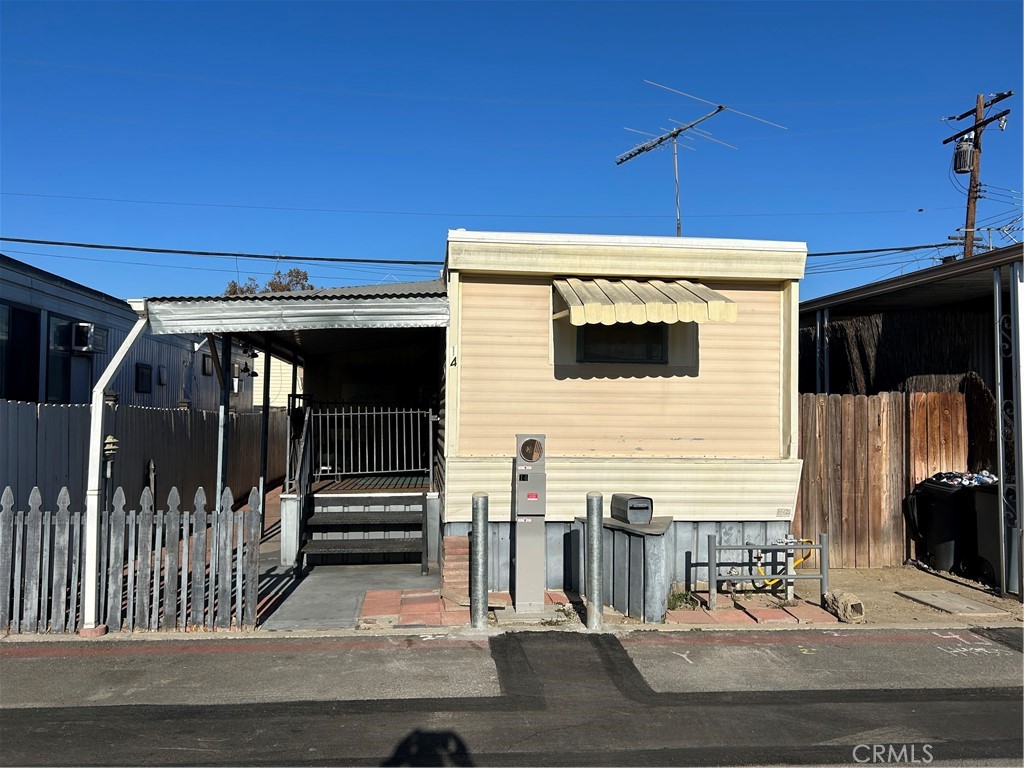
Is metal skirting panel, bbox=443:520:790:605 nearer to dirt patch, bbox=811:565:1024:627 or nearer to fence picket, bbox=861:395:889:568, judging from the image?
dirt patch, bbox=811:565:1024:627

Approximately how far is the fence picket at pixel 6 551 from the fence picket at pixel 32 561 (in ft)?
0.43

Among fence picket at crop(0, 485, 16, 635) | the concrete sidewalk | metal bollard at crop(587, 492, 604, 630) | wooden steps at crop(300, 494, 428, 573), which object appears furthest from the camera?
wooden steps at crop(300, 494, 428, 573)

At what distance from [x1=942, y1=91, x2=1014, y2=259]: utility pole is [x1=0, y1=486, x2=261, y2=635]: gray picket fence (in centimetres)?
1793

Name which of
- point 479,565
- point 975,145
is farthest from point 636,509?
point 975,145

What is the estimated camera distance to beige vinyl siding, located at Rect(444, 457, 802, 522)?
26.1 feet

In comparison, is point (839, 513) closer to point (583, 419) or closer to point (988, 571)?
point (988, 571)

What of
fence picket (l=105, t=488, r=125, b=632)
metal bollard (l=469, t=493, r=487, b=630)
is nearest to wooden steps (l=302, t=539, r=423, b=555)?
metal bollard (l=469, t=493, r=487, b=630)

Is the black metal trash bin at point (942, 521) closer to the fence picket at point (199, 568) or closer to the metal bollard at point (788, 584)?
the metal bollard at point (788, 584)

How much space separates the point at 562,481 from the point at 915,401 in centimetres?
482

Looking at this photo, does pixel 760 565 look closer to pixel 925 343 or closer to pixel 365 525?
pixel 365 525

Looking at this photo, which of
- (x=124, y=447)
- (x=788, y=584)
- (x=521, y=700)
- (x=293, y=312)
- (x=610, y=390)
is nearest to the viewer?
(x=521, y=700)

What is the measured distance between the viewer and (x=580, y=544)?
7938 mm

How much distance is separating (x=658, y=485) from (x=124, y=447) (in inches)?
279

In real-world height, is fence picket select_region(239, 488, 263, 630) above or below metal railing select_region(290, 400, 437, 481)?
below
